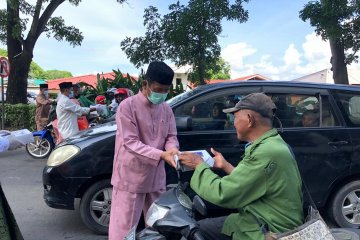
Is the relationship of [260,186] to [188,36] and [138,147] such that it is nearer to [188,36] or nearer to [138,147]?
[138,147]

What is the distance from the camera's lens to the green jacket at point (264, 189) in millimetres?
2102

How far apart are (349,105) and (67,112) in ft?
15.6

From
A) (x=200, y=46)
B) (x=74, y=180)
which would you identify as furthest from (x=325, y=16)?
(x=74, y=180)

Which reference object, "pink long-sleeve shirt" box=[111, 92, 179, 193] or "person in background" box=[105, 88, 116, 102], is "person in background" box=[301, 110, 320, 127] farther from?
"person in background" box=[105, 88, 116, 102]

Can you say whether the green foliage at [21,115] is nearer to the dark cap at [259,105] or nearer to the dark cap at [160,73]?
the dark cap at [160,73]

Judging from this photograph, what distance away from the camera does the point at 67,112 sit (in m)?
7.62

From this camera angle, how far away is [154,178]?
3.01 meters

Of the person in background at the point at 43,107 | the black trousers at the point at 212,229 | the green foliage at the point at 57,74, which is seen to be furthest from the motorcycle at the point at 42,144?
the green foliage at the point at 57,74

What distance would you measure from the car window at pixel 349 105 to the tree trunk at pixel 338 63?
880cm

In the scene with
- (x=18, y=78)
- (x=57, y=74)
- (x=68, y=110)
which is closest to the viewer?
(x=68, y=110)

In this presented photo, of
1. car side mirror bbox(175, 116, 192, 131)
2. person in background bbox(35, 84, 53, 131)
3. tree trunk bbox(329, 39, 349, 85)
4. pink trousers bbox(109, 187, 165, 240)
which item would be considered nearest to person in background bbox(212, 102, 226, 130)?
car side mirror bbox(175, 116, 192, 131)

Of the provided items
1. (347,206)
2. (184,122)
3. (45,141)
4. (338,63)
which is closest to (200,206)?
(184,122)

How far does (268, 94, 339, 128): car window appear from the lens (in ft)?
16.0

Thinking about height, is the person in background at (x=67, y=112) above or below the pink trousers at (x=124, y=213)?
above
